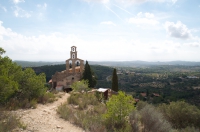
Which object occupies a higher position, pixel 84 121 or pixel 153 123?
pixel 84 121

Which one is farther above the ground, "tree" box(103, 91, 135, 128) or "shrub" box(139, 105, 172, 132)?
"tree" box(103, 91, 135, 128)

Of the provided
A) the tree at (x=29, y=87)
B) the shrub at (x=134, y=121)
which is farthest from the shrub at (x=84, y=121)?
the tree at (x=29, y=87)

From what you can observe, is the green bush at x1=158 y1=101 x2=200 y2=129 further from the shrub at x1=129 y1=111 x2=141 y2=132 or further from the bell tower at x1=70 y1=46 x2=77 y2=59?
the bell tower at x1=70 y1=46 x2=77 y2=59

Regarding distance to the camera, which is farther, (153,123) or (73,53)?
(73,53)

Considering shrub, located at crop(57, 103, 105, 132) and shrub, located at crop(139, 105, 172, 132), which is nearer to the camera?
shrub, located at crop(57, 103, 105, 132)

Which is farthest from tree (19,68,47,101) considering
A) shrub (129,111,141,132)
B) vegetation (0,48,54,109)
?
shrub (129,111,141,132)

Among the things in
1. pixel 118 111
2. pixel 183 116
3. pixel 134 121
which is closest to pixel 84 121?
pixel 118 111

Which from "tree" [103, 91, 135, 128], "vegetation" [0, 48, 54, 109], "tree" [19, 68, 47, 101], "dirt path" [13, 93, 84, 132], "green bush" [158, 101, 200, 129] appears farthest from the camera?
"green bush" [158, 101, 200, 129]

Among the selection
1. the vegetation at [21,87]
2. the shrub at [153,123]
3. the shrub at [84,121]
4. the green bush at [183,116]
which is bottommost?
the green bush at [183,116]

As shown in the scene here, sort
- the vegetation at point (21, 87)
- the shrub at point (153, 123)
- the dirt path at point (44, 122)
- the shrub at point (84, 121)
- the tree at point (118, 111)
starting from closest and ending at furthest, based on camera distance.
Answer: the dirt path at point (44, 122) → the shrub at point (84, 121) → the tree at point (118, 111) → the shrub at point (153, 123) → the vegetation at point (21, 87)

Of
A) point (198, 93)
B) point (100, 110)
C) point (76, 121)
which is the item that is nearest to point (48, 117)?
point (76, 121)

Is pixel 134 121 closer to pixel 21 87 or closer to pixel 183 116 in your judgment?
pixel 183 116

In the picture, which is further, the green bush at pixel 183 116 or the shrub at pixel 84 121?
the green bush at pixel 183 116

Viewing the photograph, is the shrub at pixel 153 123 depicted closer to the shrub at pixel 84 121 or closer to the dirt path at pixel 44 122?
the shrub at pixel 84 121
